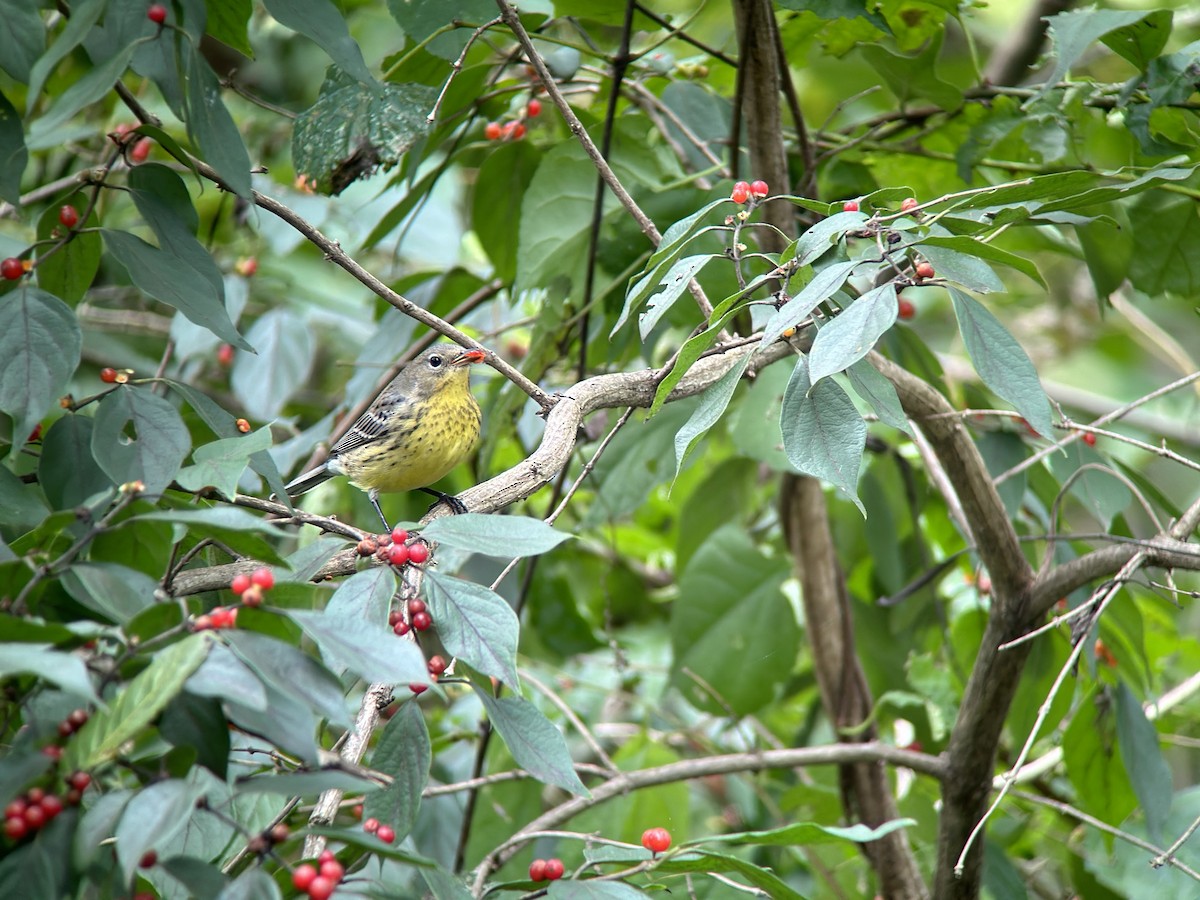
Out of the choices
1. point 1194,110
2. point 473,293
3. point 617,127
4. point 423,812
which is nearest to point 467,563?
point 423,812

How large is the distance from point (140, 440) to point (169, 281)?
300 millimetres

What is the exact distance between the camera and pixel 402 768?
66.6 inches

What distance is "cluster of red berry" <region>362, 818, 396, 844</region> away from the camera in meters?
1.59

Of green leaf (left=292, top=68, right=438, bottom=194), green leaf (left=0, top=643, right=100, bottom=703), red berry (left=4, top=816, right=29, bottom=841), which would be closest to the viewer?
green leaf (left=0, top=643, right=100, bottom=703)

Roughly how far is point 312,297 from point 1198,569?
387cm

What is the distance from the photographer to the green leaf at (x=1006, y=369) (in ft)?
5.29

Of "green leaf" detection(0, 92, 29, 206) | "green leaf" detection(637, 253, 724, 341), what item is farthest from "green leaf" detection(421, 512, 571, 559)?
"green leaf" detection(0, 92, 29, 206)

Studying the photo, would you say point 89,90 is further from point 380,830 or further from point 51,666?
point 380,830

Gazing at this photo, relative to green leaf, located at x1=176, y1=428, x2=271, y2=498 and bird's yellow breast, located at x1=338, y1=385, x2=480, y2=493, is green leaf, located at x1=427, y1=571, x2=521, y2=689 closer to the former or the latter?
green leaf, located at x1=176, y1=428, x2=271, y2=498

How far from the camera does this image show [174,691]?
1.14m

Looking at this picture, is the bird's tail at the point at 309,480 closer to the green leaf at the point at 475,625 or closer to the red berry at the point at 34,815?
the green leaf at the point at 475,625

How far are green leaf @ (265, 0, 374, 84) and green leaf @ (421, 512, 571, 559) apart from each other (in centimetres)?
77

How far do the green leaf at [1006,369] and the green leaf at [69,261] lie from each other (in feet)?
Answer: 5.39

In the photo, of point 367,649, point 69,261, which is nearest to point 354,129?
point 69,261
